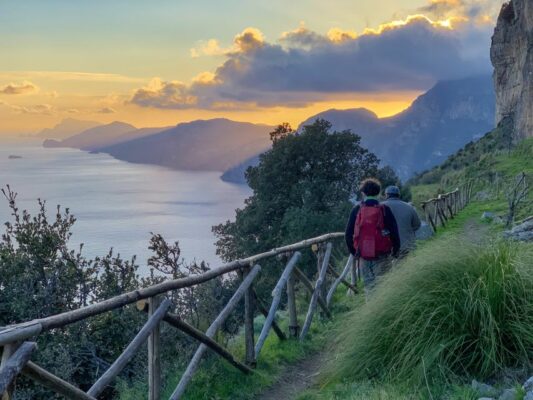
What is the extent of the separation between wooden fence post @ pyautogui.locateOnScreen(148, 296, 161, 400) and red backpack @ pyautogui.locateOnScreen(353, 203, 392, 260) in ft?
10.3

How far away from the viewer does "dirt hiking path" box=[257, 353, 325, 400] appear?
20.8ft

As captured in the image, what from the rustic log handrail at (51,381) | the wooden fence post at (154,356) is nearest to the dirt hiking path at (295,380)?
the wooden fence post at (154,356)

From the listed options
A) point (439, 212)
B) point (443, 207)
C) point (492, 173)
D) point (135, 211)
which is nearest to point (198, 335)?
point (439, 212)

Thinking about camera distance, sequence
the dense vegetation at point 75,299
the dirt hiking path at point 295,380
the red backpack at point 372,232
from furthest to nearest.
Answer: the dense vegetation at point 75,299
the red backpack at point 372,232
the dirt hiking path at point 295,380

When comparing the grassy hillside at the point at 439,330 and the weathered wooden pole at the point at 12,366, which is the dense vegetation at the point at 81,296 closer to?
the grassy hillside at the point at 439,330

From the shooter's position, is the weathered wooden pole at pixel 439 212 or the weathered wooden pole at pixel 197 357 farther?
the weathered wooden pole at pixel 439 212

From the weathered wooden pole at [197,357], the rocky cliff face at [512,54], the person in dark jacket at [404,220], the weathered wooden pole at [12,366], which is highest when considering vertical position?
the rocky cliff face at [512,54]

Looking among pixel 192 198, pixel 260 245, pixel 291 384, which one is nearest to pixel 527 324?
pixel 291 384

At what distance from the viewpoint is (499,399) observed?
4.28 meters

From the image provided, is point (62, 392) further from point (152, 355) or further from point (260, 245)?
point (260, 245)

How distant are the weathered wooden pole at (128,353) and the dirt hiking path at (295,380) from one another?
175 cm

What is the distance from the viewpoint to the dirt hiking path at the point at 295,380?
635cm

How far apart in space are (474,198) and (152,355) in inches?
1176

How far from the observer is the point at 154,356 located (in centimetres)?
525
